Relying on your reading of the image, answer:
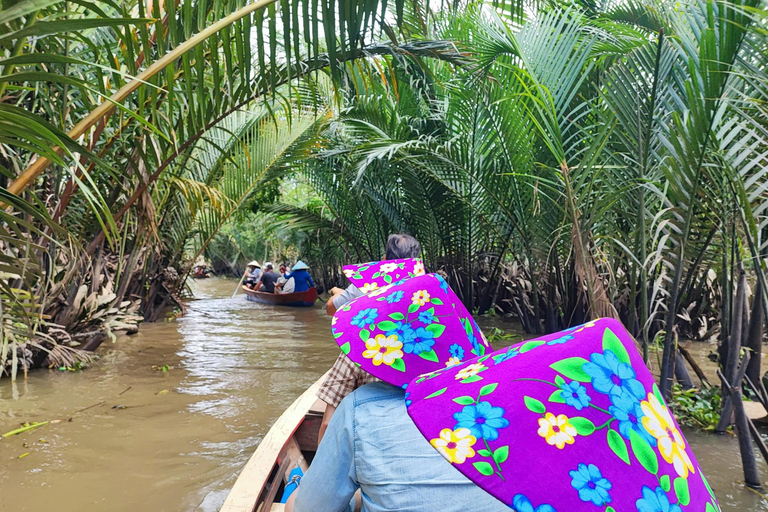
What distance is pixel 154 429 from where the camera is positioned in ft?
12.3

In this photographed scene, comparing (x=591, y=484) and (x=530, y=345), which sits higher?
(x=530, y=345)

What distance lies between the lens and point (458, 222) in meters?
7.80

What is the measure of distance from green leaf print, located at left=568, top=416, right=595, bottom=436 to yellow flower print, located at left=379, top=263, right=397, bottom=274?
62.8 inches

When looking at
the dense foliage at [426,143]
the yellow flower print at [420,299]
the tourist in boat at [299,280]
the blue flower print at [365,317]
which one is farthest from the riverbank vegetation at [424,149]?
the tourist in boat at [299,280]

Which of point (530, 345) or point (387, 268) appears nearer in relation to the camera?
point (530, 345)

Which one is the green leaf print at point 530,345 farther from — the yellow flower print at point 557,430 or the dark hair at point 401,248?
the dark hair at point 401,248

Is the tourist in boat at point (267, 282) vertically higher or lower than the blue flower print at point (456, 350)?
lower

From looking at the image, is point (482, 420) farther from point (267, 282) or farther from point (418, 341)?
point (267, 282)

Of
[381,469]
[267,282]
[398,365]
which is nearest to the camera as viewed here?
[381,469]

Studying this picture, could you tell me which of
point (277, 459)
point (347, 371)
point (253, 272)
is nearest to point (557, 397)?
point (347, 371)

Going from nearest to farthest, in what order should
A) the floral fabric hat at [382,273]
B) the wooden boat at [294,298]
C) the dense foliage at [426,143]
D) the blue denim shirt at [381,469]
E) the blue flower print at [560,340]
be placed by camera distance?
the blue flower print at [560,340]
the blue denim shirt at [381,469]
the dense foliage at [426,143]
the floral fabric hat at [382,273]
the wooden boat at [294,298]

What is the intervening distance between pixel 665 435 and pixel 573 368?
146mm

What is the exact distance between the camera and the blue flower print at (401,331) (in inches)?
54.1

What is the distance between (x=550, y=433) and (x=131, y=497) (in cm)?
268
